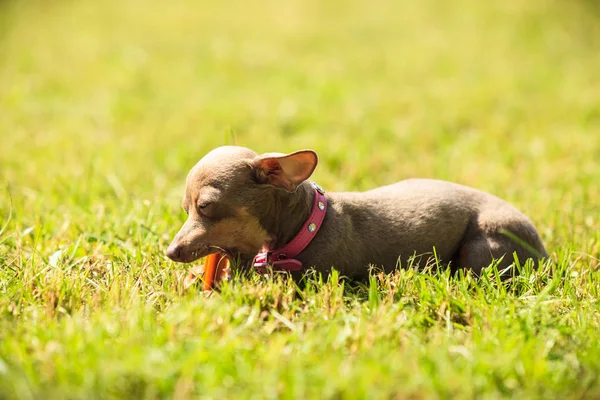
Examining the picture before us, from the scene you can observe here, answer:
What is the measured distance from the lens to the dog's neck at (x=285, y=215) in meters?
3.25

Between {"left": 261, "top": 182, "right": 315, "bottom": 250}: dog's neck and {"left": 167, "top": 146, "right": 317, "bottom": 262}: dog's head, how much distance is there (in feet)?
0.11

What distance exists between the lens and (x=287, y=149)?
5.91m

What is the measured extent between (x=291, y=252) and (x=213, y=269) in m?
0.40

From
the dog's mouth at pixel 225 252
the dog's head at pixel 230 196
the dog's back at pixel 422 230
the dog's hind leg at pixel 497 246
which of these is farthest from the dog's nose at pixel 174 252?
the dog's hind leg at pixel 497 246

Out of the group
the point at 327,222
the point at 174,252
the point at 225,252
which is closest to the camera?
the point at 174,252

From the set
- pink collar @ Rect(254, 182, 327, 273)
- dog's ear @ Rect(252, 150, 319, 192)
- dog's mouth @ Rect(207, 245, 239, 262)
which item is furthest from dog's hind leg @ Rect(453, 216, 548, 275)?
dog's mouth @ Rect(207, 245, 239, 262)

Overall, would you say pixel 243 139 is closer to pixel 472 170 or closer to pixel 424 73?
pixel 472 170

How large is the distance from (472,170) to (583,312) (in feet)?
8.65

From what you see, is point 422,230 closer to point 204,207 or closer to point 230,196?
point 230,196

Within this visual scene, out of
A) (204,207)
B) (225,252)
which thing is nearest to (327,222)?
(225,252)

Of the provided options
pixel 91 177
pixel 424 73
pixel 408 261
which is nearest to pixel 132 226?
pixel 91 177

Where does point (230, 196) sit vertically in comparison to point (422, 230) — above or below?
above

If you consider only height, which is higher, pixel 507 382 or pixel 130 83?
pixel 130 83

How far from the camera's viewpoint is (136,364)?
Answer: 2264 mm
